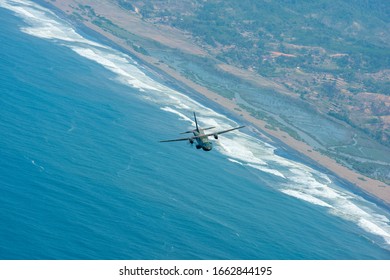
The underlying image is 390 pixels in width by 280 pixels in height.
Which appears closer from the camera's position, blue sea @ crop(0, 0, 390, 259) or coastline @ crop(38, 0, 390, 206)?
blue sea @ crop(0, 0, 390, 259)

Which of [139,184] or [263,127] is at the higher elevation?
[139,184]

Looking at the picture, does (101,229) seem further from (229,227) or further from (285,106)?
(285,106)

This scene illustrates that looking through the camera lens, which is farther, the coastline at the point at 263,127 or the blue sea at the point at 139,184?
the coastline at the point at 263,127

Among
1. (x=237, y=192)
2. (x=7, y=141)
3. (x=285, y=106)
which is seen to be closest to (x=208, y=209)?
(x=237, y=192)

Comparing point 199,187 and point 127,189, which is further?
point 199,187
